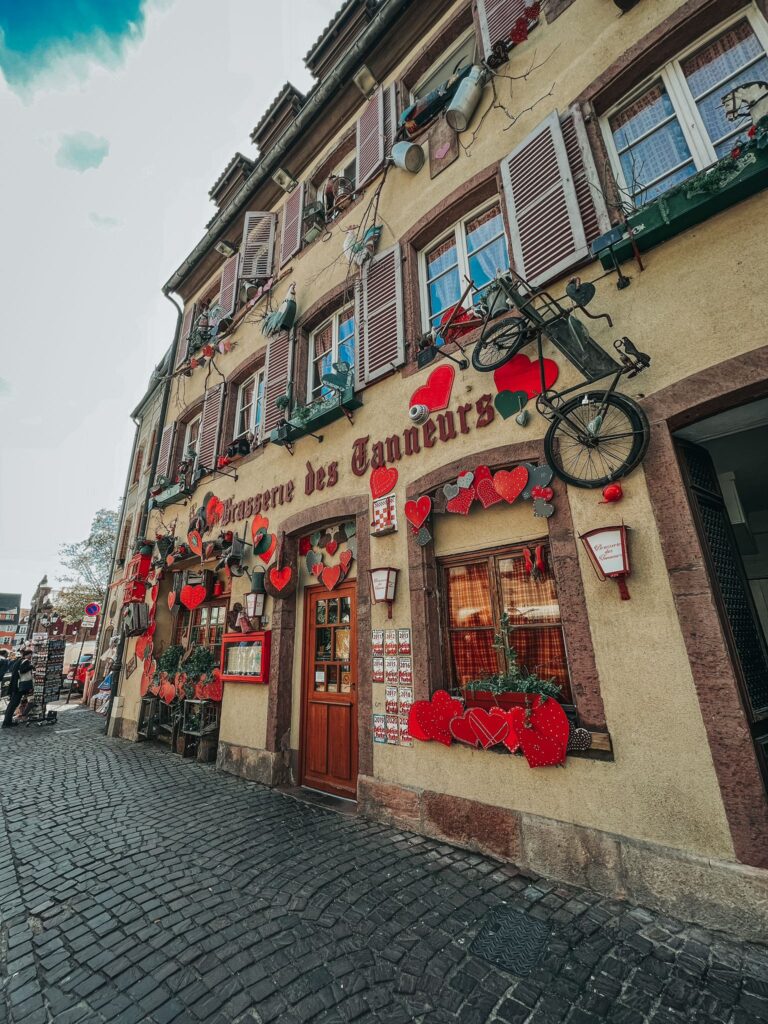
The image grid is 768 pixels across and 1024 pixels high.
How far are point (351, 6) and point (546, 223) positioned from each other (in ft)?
26.6

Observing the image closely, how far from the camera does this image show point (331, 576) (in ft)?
18.2

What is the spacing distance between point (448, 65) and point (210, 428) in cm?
705

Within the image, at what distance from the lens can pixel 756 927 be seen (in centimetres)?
236

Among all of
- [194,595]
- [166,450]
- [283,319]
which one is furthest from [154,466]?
[283,319]

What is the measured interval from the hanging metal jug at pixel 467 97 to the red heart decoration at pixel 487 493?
15.3 ft

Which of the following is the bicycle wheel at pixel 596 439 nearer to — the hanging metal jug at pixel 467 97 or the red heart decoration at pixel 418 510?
the red heart decoration at pixel 418 510

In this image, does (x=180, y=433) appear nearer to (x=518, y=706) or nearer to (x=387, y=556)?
(x=387, y=556)

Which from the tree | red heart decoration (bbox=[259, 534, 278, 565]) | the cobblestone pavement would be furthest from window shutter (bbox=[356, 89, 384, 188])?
the tree

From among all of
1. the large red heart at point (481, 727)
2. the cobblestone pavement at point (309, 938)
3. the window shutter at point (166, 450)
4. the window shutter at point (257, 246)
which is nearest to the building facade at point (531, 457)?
the large red heart at point (481, 727)

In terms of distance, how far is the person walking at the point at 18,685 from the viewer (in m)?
10.4

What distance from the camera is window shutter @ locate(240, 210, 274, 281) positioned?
8625 millimetres

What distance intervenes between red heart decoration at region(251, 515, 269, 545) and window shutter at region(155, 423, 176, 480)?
4.50m

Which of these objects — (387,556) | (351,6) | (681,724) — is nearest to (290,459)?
(387,556)

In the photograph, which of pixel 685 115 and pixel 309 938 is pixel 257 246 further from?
pixel 309 938
